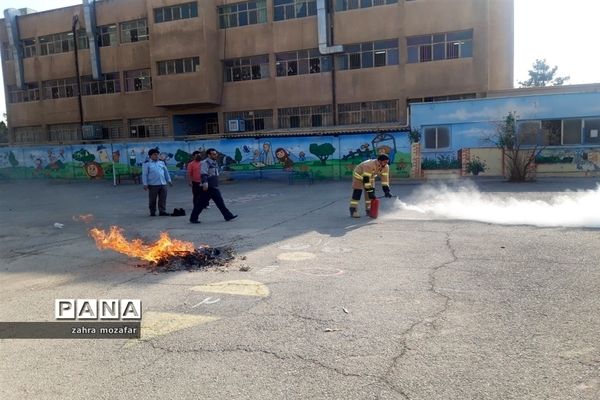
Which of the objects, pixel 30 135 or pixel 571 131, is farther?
pixel 30 135

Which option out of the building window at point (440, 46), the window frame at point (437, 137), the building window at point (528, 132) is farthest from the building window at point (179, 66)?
the building window at point (528, 132)

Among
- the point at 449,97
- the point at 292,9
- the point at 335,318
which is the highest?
the point at 292,9

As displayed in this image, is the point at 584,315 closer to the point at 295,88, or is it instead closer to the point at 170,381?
the point at 170,381

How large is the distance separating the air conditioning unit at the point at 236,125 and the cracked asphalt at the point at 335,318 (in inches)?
913

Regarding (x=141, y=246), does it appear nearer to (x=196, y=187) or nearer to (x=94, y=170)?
(x=196, y=187)

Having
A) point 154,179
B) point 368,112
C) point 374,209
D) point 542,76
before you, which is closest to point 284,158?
point 368,112

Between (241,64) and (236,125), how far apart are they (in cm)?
430

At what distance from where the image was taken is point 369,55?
28.5 meters

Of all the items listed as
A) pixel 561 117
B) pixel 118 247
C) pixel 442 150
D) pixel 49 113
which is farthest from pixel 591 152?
pixel 49 113

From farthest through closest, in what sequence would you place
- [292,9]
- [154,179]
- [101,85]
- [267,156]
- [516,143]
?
[101,85], [292,9], [267,156], [516,143], [154,179]

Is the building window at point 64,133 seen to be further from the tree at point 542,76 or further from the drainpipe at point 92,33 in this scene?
the tree at point 542,76

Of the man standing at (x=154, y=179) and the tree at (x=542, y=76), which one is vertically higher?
the tree at (x=542, y=76)

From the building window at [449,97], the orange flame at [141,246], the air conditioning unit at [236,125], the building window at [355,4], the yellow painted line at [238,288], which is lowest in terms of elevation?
the yellow painted line at [238,288]

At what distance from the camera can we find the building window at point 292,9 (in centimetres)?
2927
